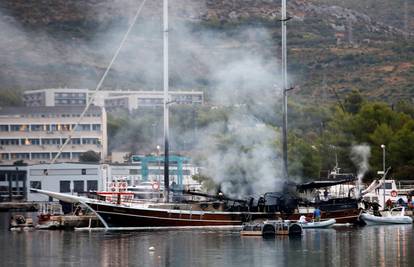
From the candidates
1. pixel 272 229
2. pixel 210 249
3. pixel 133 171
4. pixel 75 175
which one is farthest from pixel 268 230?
pixel 75 175

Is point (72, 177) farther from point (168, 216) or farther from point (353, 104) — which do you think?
point (168, 216)

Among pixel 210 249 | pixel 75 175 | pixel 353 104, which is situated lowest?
pixel 210 249

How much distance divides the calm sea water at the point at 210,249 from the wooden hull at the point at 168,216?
2249 mm

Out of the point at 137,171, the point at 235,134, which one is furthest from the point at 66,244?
the point at 137,171

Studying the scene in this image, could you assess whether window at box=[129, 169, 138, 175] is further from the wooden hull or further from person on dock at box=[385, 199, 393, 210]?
the wooden hull

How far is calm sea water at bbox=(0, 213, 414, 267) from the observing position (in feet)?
231

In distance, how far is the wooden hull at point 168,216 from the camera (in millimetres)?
95438

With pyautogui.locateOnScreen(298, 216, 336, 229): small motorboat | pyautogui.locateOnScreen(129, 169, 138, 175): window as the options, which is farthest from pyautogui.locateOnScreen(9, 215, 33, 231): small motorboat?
pyautogui.locateOnScreen(129, 169, 138, 175): window

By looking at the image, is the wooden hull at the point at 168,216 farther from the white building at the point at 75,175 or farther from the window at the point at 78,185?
the window at the point at 78,185

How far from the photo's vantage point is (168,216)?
314 feet

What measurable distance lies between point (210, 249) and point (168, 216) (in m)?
17.9

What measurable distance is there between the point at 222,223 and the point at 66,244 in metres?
15.9

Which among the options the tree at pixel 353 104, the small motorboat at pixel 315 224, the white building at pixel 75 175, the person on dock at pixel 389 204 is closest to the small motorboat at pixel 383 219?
the small motorboat at pixel 315 224

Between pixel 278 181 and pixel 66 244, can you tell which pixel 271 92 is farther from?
pixel 66 244
